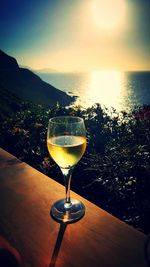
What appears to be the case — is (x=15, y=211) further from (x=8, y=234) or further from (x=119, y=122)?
(x=119, y=122)

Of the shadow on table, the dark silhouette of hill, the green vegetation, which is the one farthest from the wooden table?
the dark silhouette of hill

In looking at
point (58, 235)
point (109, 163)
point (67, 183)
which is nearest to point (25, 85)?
point (109, 163)

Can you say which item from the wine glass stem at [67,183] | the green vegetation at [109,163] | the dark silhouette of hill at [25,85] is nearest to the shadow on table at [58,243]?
the wine glass stem at [67,183]

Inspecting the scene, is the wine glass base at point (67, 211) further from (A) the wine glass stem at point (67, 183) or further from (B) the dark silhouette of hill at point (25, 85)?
(B) the dark silhouette of hill at point (25, 85)

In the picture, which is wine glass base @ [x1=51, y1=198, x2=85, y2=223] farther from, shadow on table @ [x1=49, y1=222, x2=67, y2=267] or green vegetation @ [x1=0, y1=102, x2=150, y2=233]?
green vegetation @ [x1=0, y1=102, x2=150, y2=233]

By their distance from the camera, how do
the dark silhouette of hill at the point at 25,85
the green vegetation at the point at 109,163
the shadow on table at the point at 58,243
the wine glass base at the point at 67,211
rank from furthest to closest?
the dark silhouette of hill at the point at 25,85 < the green vegetation at the point at 109,163 < the wine glass base at the point at 67,211 < the shadow on table at the point at 58,243
